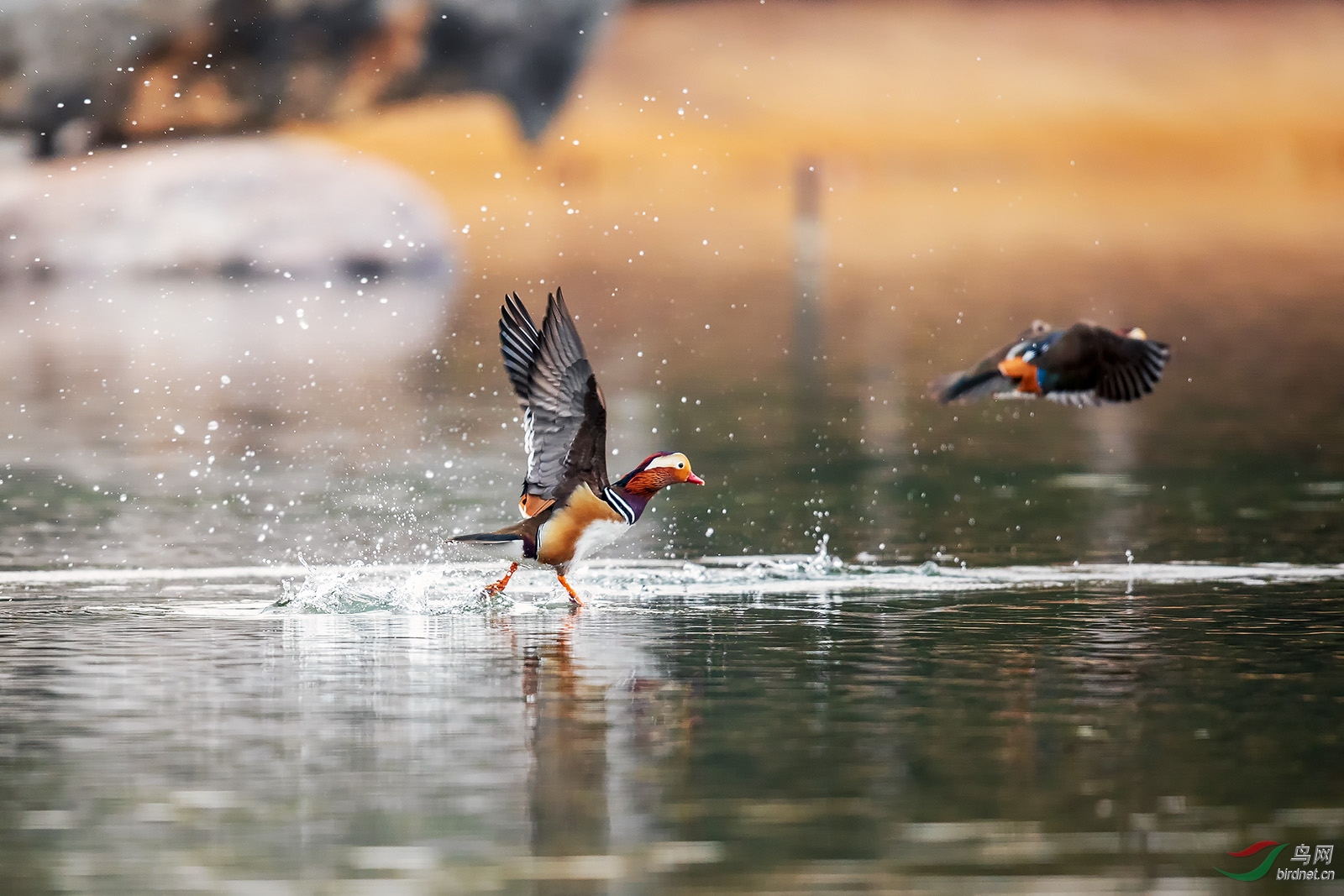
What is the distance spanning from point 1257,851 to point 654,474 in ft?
16.6

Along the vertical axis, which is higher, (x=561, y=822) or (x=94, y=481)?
(x=94, y=481)

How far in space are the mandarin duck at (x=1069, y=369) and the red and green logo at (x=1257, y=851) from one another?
4.47 m

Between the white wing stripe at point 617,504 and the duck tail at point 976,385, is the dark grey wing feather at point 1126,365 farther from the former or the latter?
the white wing stripe at point 617,504

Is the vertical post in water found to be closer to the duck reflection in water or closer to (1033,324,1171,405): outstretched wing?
(1033,324,1171,405): outstretched wing

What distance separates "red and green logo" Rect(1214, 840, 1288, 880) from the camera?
23.6ft

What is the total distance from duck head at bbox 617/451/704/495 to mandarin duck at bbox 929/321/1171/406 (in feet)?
4.12

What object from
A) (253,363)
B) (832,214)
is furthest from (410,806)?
(832,214)

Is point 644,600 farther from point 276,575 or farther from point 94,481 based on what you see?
point 94,481

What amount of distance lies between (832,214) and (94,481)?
159ft

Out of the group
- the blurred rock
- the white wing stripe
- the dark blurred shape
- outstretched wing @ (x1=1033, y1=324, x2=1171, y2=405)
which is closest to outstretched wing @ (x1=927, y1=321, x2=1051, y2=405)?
outstretched wing @ (x1=1033, y1=324, x2=1171, y2=405)

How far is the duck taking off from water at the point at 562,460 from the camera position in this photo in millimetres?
11820

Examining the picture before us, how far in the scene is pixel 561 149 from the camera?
67.5 meters

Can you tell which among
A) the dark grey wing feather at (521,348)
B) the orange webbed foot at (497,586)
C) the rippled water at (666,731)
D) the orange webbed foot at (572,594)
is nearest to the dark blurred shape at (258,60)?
the rippled water at (666,731)

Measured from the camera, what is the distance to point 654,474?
39.6 ft
